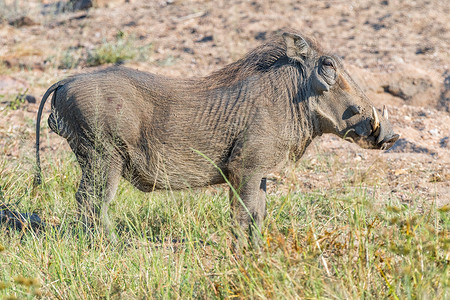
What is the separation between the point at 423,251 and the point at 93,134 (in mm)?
1956

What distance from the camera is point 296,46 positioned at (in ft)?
11.9

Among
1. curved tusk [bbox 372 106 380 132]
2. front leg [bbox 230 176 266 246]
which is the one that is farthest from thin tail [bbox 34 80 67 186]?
curved tusk [bbox 372 106 380 132]

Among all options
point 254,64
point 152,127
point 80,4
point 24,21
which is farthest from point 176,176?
point 80,4

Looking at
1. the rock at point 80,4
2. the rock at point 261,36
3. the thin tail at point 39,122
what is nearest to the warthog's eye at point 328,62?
the thin tail at point 39,122

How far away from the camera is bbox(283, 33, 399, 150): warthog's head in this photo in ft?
11.7

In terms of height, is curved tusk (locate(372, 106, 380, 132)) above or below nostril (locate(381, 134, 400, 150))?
above

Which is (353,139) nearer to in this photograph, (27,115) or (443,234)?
(443,234)

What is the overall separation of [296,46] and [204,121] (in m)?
0.72

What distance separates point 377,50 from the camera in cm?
739

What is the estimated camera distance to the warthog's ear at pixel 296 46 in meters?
3.57

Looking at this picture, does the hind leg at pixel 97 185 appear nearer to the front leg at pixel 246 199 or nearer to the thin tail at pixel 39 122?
the thin tail at pixel 39 122

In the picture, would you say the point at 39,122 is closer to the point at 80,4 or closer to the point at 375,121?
the point at 375,121

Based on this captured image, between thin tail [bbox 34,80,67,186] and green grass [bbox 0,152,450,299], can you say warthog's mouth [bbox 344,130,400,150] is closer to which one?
green grass [bbox 0,152,450,299]

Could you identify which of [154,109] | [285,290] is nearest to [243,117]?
[154,109]
